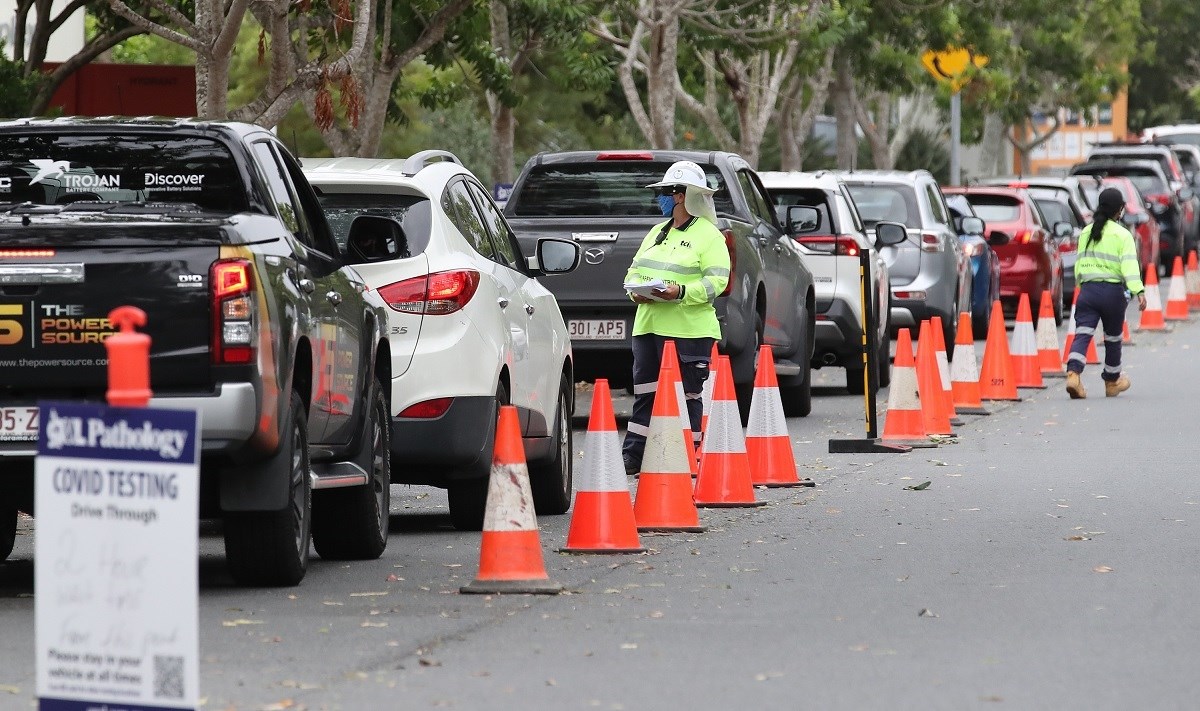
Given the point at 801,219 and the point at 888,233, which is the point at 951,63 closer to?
the point at 888,233

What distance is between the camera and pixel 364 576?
9.59m

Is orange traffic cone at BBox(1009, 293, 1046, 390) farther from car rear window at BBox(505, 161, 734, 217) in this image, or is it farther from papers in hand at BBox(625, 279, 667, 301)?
papers in hand at BBox(625, 279, 667, 301)

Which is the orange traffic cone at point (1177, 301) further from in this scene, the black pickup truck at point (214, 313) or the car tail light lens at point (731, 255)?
the black pickup truck at point (214, 313)

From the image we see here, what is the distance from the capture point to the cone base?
8906 mm

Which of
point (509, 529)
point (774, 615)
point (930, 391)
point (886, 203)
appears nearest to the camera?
point (774, 615)

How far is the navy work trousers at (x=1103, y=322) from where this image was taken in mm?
19719

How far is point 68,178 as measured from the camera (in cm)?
903

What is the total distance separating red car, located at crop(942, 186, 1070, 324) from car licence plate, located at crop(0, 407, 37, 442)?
1981 centimetres

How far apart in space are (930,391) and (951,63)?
990 inches

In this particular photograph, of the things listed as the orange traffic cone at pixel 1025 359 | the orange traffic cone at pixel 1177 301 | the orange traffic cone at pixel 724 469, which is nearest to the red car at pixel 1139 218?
the orange traffic cone at pixel 1177 301

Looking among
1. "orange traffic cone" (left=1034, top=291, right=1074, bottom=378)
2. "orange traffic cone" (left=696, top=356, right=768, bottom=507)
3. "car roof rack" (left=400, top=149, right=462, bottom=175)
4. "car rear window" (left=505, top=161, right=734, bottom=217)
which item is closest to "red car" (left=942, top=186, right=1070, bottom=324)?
"orange traffic cone" (left=1034, top=291, right=1074, bottom=378)

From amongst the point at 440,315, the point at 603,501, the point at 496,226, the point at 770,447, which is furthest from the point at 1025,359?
the point at 603,501

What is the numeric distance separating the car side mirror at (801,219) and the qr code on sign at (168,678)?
1312cm

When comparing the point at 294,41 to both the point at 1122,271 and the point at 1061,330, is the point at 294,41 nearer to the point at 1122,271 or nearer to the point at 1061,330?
the point at 1122,271
